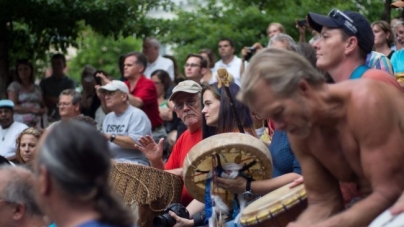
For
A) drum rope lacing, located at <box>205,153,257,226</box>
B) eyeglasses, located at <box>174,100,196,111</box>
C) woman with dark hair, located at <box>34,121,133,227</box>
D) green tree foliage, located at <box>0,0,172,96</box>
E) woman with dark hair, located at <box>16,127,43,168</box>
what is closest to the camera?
woman with dark hair, located at <box>34,121,133,227</box>

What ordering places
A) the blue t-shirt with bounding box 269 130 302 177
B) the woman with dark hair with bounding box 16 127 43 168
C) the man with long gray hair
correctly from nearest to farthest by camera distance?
the man with long gray hair
the blue t-shirt with bounding box 269 130 302 177
the woman with dark hair with bounding box 16 127 43 168

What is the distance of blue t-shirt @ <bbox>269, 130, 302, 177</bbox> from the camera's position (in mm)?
5965

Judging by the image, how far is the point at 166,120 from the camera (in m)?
11.4

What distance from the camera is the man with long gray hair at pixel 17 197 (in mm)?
4715

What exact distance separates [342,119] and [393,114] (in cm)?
23

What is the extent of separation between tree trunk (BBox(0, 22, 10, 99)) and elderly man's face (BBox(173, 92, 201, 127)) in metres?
5.79

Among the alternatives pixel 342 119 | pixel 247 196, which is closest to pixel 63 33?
pixel 247 196

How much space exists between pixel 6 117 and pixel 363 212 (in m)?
7.61

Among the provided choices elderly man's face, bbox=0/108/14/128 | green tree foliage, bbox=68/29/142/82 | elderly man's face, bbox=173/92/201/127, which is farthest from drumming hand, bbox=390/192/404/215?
green tree foliage, bbox=68/29/142/82

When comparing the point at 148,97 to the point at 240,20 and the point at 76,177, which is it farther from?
the point at 76,177

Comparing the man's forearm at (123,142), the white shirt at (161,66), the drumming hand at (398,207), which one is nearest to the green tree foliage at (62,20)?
the white shirt at (161,66)

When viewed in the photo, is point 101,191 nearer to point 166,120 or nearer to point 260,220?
point 260,220

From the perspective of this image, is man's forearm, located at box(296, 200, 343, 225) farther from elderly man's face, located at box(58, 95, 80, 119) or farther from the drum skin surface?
elderly man's face, located at box(58, 95, 80, 119)

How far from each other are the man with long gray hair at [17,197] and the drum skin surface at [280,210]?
111 cm
